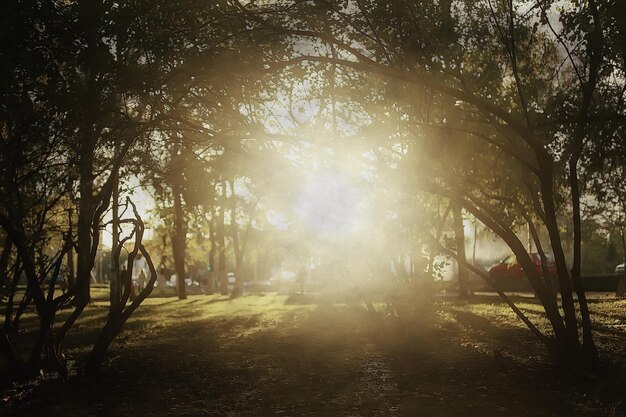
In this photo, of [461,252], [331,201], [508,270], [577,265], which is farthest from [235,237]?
[577,265]

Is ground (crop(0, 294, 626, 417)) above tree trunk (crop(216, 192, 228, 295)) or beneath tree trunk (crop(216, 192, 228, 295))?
beneath

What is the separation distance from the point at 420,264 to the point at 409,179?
5015 mm

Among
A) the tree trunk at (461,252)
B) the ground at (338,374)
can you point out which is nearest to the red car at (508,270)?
the tree trunk at (461,252)

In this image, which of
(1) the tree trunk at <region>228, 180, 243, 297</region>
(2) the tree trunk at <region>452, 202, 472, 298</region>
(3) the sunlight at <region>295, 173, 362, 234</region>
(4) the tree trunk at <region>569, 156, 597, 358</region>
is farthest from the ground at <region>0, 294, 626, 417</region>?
(1) the tree trunk at <region>228, 180, 243, 297</region>

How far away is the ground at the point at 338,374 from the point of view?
24.8 ft

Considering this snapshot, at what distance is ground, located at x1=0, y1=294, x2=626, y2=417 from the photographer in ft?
24.8

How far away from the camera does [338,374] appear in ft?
32.9

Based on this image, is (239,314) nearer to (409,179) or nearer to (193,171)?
(193,171)

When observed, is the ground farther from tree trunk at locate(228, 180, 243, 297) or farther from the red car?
tree trunk at locate(228, 180, 243, 297)

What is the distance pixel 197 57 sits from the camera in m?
9.29

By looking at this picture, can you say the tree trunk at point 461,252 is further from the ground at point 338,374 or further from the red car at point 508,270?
the ground at point 338,374

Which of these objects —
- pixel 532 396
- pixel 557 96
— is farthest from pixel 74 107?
pixel 557 96

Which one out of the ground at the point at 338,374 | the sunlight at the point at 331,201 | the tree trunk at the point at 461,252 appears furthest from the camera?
the tree trunk at the point at 461,252

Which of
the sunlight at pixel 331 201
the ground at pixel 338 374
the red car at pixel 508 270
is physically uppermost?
the sunlight at pixel 331 201
